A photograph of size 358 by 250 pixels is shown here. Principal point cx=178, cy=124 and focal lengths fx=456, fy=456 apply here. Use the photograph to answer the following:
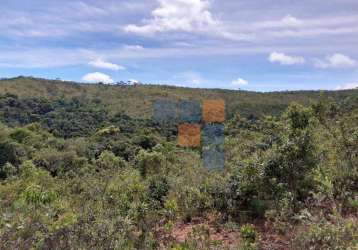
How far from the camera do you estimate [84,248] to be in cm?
333

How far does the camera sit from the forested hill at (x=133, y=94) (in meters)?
47.8

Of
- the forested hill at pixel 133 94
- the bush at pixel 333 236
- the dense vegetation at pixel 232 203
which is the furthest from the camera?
the forested hill at pixel 133 94

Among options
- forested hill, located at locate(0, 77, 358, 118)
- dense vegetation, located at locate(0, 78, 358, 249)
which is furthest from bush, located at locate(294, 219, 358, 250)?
forested hill, located at locate(0, 77, 358, 118)

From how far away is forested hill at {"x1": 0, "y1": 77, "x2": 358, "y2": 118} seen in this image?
157 ft

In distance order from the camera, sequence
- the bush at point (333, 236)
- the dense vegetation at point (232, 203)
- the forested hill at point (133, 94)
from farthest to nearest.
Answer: the forested hill at point (133, 94) → the dense vegetation at point (232, 203) → the bush at point (333, 236)

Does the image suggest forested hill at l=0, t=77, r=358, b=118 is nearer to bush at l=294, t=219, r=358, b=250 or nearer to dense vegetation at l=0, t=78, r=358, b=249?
dense vegetation at l=0, t=78, r=358, b=249

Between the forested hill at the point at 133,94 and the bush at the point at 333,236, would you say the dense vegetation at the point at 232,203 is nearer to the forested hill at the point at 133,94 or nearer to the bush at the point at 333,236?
the bush at the point at 333,236

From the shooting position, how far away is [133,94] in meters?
62.9

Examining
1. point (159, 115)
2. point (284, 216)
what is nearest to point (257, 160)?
point (284, 216)

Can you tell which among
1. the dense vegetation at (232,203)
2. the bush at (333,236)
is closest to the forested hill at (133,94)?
the dense vegetation at (232,203)

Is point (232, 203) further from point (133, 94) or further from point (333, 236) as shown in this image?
point (133, 94)

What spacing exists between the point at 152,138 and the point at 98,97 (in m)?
35.6

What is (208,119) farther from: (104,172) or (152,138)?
(152,138)

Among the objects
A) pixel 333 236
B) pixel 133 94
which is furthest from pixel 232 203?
pixel 133 94
